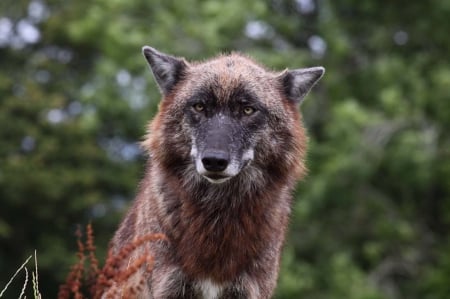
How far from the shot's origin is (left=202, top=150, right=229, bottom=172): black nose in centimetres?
703

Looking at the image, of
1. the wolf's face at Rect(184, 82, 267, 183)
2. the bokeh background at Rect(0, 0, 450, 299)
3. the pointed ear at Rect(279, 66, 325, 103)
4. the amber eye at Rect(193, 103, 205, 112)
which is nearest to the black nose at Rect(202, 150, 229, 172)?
the wolf's face at Rect(184, 82, 267, 183)

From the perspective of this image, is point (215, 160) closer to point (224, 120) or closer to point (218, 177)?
point (218, 177)

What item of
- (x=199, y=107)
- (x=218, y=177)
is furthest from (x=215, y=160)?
(x=199, y=107)

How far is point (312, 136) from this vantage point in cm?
2538

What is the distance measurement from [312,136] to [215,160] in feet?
60.6

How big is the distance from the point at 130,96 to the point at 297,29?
485cm

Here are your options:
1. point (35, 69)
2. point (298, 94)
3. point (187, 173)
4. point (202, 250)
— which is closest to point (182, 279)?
point (202, 250)

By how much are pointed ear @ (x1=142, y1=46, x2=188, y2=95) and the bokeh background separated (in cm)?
1310

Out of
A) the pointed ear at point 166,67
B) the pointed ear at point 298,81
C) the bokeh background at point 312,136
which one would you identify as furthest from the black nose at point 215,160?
the bokeh background at point 312,136

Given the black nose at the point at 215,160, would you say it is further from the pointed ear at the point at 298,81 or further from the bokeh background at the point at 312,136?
the bokeh background at the point at 312,136

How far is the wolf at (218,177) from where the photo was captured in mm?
7195

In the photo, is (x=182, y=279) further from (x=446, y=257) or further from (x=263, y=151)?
(x=446, y=257)

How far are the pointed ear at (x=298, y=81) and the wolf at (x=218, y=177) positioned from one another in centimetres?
2

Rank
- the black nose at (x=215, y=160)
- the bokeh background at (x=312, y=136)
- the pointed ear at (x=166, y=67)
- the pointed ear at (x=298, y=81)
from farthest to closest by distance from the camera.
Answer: the bokeh background at (x=312, y=136) < the pointed ear at (x=298, y=81) < the pointed ear at (x=166, y=67) < the black nose at (x=215, y=160)
